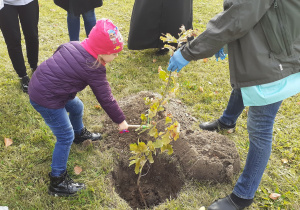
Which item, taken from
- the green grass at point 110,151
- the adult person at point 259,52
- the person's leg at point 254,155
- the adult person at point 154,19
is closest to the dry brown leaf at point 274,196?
the green grass at point 110,151

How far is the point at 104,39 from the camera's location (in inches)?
71.4

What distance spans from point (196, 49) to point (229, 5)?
35cm

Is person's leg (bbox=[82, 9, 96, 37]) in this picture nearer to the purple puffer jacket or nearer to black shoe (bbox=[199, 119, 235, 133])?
the purple puffer jacket

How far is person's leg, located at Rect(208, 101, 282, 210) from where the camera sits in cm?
189

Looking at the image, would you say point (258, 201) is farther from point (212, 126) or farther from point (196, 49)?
point (196, 49)

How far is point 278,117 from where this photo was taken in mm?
3410

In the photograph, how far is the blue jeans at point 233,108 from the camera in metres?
2.77

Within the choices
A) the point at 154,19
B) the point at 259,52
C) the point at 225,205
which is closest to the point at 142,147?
the point at 225,205

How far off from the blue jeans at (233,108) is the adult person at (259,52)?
823 millimetres

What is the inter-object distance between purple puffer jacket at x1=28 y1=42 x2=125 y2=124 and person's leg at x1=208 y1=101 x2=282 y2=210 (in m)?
1.05

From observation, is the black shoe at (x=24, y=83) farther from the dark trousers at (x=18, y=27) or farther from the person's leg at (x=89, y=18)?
the person's leg at (x=89, y=18)


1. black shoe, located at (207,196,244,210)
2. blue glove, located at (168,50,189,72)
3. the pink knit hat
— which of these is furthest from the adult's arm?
black shoe, located at (207,196,244,210)

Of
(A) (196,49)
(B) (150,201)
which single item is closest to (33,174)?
(B) (150,201)

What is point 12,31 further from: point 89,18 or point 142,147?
point 142,147
